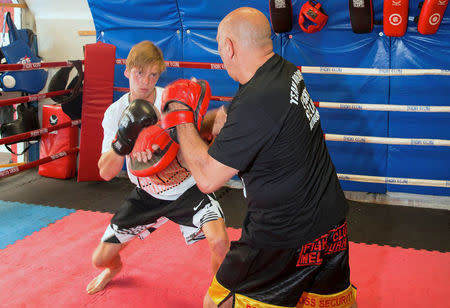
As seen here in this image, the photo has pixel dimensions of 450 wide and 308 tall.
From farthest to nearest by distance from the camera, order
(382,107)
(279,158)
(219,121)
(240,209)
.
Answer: (240,209) → (382,107) → (219,121) → (279,158)

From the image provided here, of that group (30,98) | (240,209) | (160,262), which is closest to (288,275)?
(160,262)

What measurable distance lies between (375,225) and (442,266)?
656 millimetres

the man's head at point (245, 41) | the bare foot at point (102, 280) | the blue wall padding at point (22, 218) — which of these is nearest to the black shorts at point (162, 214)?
the bare foot at point (102, 280)

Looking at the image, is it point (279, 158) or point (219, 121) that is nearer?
point (279, 158)

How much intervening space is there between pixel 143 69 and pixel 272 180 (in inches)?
41.4

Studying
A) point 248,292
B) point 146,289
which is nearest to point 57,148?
point 146,289

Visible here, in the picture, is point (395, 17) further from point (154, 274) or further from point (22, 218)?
point (22, 218)

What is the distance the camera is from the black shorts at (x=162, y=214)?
6.66 ft

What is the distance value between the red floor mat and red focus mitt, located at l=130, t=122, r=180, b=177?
0.83 meters

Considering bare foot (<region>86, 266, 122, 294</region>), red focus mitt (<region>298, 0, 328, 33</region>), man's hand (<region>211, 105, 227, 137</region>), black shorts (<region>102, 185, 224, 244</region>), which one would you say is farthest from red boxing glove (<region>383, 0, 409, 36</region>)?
bare foot (<region>86, 266, 122, 294</region>)

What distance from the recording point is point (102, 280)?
7.58 ft

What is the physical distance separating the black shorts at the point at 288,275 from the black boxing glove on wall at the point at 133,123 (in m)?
0.62

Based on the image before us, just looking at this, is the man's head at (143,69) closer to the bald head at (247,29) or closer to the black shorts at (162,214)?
the black shorts at (162,214)

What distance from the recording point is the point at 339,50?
3.49m
